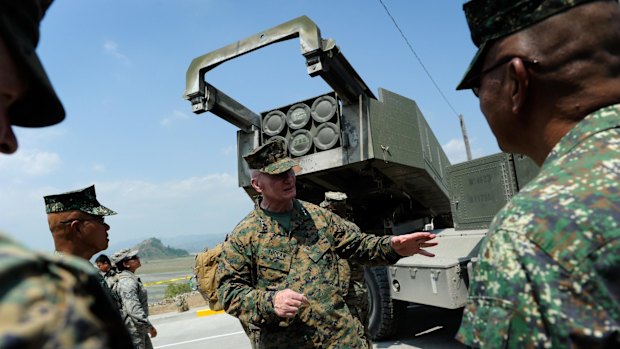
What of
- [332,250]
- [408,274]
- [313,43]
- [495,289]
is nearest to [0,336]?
[495,289]

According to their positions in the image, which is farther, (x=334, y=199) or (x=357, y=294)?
(x=334, y=199)

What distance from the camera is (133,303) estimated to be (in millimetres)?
4137

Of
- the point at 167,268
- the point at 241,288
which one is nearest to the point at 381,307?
the point at 241,288

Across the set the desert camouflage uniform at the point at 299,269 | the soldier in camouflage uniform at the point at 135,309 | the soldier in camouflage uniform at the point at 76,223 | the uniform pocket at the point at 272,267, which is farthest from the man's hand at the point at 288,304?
the soldier in camouflage uniform at the point at 135,309

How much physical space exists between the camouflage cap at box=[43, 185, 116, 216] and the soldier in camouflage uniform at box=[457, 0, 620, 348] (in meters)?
2.36

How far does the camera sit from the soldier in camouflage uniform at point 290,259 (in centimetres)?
237

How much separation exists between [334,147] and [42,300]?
4.82 meters

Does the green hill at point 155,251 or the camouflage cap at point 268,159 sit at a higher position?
the green hill at point 155,251

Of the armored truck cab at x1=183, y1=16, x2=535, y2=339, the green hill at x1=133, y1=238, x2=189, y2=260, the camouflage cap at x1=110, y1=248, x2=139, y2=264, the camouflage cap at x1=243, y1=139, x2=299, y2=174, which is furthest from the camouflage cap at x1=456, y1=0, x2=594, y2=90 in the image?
the green hill at x1=133, y1=238, x2=189, y2=260

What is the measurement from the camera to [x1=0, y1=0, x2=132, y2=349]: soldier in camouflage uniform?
481 mm

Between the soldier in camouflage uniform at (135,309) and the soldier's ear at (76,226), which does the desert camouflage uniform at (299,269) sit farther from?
the soldier in camouflage uniform at (135,309)

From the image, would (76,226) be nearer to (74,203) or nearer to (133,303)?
(74,203)

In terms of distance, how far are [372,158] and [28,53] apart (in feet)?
14.5

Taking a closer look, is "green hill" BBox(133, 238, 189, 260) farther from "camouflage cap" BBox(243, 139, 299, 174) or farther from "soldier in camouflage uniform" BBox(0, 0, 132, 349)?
"soldier in camouflage uniform" BBox(0, 0, 132, 349)
